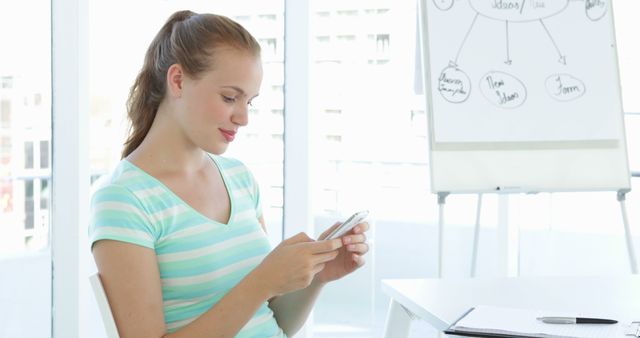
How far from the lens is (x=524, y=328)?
1373 mm

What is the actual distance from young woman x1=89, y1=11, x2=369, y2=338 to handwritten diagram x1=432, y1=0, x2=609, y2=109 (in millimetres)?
1285

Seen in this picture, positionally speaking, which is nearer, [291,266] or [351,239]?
[291,266]

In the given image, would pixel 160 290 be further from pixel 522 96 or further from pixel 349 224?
pixel 522 96

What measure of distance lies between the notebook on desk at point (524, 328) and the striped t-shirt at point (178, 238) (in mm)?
413

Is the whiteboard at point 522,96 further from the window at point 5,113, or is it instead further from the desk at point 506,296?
the window at point 5,113

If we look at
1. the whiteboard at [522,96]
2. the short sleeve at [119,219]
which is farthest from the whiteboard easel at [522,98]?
the short sleeve at [119,219]

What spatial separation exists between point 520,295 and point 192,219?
70 centimetres

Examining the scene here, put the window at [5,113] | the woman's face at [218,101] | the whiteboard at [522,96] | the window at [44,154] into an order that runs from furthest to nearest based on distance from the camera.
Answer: the whiteboard at [522,96] → the window at [44,154] → the window at [5,113] → the woman's face at [218,101]

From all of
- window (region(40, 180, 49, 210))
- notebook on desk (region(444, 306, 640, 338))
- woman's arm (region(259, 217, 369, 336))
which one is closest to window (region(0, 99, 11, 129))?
window (region(40, 180, 49, 210))

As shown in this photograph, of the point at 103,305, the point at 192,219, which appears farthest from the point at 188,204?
the point at 103,305

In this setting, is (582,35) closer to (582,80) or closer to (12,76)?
(582,80)

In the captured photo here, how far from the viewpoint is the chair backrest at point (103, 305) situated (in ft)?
4.38

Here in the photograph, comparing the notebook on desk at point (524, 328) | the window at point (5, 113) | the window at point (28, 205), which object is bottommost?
the notebook on desk at point (524, 328)

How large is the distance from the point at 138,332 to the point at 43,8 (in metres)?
1.38
